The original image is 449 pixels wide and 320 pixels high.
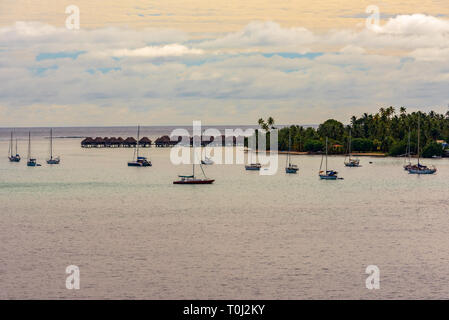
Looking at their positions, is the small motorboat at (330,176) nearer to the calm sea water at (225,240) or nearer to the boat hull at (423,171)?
the calm sea water at (225,240)

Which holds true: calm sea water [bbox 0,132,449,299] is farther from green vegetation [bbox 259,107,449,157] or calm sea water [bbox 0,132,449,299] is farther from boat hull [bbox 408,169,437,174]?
green vegetation [bbox 259,107,449,157]

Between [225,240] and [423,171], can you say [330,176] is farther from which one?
[225,240]

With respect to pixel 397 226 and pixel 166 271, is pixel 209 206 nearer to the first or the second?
pixel 397 226

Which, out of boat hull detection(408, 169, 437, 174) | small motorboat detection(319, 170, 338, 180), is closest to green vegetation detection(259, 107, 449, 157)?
boat hull detection(408, 169, 437, 174)

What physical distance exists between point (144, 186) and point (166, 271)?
2286 inches

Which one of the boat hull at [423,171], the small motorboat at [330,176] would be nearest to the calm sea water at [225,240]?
the small motorboat at [330,176]

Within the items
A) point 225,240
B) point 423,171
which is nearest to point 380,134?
point 423,171

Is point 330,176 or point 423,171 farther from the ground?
point 423,171

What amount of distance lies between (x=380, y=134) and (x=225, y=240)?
132m

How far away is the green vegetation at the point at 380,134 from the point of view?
533 ft

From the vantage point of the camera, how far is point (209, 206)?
241 feet

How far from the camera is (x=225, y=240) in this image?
51844 millimetres

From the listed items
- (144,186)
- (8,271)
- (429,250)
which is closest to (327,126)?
(144,186)

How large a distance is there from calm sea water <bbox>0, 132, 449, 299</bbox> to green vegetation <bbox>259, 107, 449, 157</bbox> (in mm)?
63438
